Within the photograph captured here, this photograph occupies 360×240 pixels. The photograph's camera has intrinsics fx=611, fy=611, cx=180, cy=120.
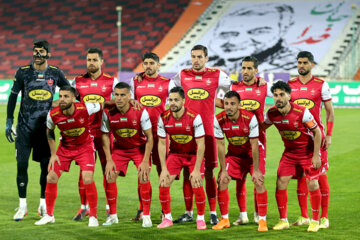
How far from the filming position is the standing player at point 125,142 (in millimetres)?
7754

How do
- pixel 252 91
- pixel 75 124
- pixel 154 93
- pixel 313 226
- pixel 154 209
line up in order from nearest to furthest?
pixel 313 226 → pixel 75 124 → pixel 252 91 → pixel 154 93 → pixel 154 209

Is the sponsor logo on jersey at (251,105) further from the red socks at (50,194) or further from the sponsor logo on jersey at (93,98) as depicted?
the red socks at (50,194)

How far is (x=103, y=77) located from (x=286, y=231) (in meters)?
Result: 3.22

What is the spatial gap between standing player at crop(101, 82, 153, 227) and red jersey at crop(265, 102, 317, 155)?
1612 mm

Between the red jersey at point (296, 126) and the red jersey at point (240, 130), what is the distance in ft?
0.87

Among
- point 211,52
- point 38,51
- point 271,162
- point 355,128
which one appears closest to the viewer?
point 38,51

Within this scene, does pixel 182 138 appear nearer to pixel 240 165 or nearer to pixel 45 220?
pixel 240 165

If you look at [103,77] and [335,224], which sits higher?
[103,77]

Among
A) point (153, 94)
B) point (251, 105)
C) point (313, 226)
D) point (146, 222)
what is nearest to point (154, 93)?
point (153, 94)

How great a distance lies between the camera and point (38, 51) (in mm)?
8250

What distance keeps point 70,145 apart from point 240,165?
2.22 meters

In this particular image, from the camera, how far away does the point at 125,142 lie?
7988 mm

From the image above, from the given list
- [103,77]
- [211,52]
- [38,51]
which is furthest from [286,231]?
[211,52]

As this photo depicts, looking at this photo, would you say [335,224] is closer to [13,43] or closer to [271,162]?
[271,162]
